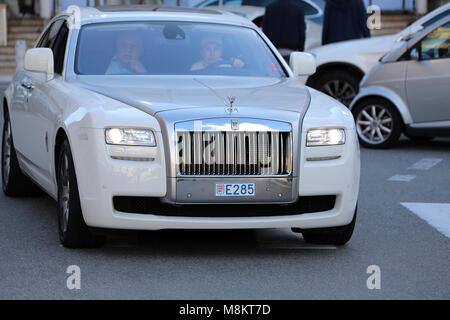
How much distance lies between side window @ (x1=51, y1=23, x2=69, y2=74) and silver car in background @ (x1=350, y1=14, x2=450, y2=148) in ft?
20.0

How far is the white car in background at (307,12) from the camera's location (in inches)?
849

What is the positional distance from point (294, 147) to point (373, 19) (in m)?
21.3

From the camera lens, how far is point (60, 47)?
9312 millimetres

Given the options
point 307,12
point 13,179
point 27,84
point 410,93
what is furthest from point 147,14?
point 307,12

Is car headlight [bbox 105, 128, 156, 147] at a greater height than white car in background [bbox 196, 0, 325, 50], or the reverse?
car headlight [bbox 105, 128, 156, 147]

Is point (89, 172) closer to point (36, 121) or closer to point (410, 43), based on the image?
point (36, 121)

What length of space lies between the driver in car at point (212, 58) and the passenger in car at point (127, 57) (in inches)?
16.1

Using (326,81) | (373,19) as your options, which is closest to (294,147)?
(326,81)

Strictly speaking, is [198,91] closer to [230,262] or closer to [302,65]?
[230,262]

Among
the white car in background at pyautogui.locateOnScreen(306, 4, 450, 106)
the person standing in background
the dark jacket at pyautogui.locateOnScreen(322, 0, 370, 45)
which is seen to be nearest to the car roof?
the person standing in background

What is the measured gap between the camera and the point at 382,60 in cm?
1502

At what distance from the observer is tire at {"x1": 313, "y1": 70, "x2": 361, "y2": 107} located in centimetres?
1728

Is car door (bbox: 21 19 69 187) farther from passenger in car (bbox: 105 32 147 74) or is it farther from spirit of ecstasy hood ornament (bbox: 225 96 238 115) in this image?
spirit of ecstasy hood ornament (bbox: 225 96 238 115)

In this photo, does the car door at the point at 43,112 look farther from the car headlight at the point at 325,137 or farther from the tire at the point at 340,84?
the tire at the point at 340,84
